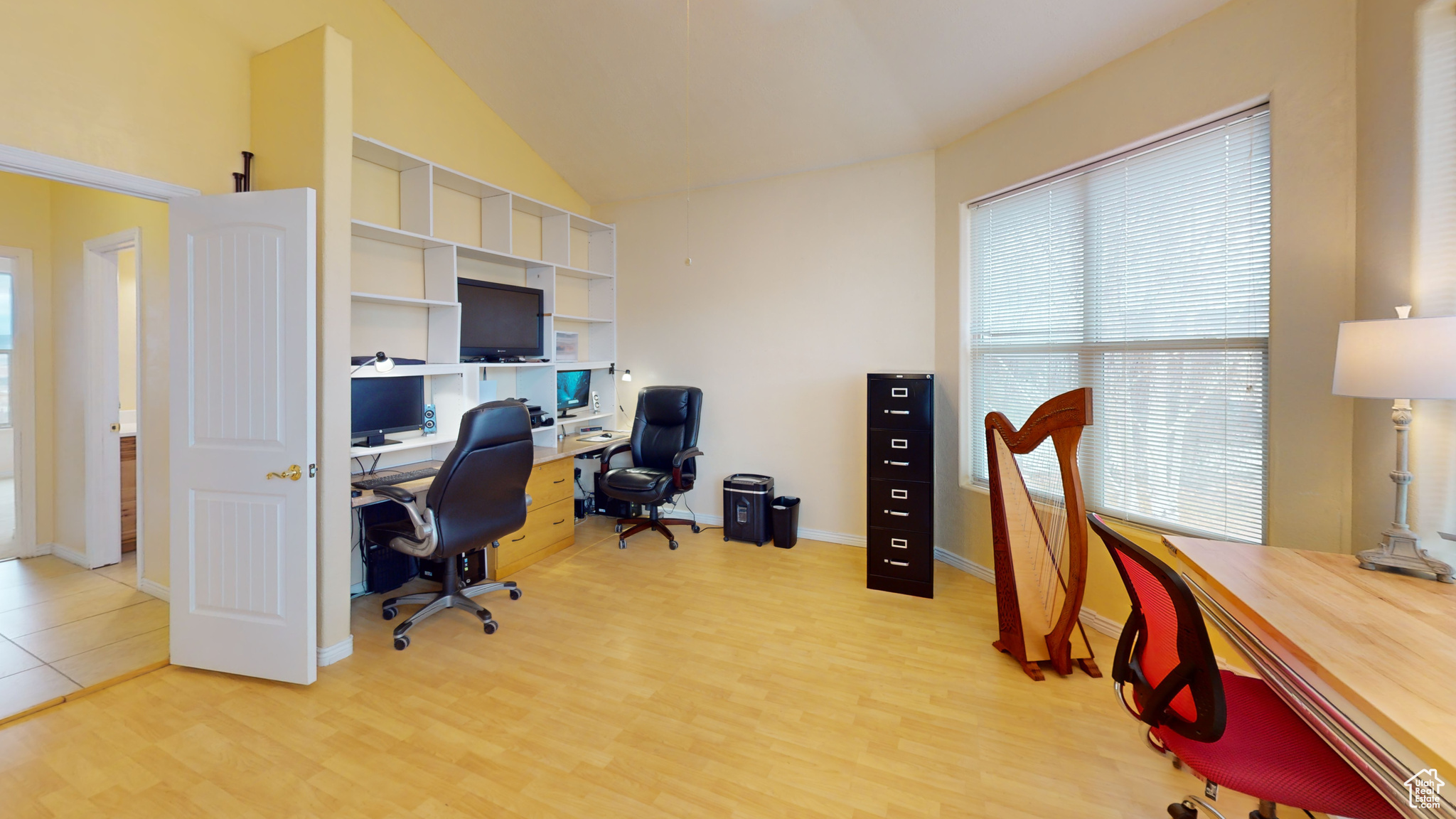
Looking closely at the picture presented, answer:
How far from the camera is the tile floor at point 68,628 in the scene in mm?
2311

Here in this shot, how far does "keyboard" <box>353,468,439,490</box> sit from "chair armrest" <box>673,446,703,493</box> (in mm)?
1605

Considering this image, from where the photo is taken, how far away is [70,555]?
370 cm

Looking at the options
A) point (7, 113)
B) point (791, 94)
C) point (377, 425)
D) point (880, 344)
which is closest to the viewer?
point (7, 113)

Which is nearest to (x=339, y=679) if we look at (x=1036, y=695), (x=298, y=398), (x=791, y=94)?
(x=298, y=398)

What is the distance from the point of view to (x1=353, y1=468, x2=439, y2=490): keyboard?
2797 mm

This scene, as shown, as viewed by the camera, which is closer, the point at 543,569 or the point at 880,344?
the point at 543,569

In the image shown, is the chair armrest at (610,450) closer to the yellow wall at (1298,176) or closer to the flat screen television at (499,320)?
the flat screen television at (499,320)

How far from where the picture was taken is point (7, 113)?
6.61 ft

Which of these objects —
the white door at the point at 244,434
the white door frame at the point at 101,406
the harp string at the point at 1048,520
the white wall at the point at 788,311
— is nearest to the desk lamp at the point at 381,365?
the white door at the point at 244,434

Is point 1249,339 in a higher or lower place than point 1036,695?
higher

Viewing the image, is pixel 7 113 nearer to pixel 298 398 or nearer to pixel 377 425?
pixel 298 398

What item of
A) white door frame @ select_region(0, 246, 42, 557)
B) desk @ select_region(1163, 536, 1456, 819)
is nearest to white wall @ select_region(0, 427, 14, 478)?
white door frame @ select_region(0, 246, 42, 557)

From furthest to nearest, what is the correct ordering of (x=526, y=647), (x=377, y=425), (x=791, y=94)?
(x=791, y=94)
(x=377, y=425)
(x=526, y=647)

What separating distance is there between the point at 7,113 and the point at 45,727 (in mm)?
2247
